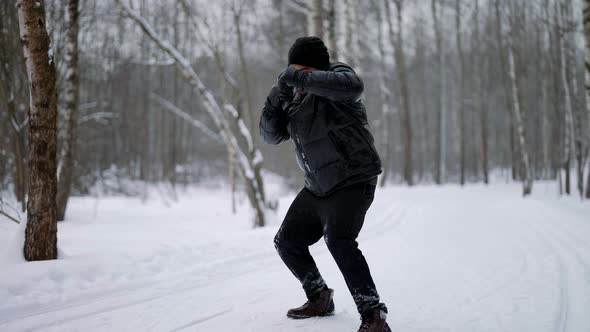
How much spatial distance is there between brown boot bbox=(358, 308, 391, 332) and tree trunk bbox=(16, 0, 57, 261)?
320 cm

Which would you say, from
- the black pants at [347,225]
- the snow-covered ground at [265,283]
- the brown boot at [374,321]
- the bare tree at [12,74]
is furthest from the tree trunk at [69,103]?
the brown boot at [374,321]

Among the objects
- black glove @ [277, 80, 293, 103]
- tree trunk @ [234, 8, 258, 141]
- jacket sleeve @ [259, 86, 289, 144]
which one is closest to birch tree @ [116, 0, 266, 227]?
tree trunk @ [234, 8, 258, 141]

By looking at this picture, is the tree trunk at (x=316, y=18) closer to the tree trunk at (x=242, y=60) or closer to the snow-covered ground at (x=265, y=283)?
the tree trunk at (x=242, y=60)

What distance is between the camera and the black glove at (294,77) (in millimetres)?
2568

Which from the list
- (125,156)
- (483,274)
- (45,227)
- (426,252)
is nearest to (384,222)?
(426,252)

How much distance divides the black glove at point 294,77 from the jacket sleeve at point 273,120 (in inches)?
10.5

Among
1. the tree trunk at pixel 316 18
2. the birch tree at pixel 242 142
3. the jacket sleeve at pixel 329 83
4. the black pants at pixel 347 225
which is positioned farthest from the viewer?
the tree trunk at pixel 316 18

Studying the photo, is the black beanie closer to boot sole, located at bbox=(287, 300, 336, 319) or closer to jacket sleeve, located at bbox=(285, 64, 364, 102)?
jacket sleeve, located at bbox=(285, 64, 364, 102)

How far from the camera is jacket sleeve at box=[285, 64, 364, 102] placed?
2.53m

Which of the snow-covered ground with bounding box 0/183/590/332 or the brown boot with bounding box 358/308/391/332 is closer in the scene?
the brown boot with bounding box 358/308/391/332

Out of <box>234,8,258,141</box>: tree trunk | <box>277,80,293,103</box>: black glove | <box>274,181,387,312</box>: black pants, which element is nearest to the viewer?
<box>274,181,387,312</box>: black pants

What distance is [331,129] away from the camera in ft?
8.95

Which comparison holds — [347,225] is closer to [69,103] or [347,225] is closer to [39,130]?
[39,130]

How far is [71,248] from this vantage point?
202 inches
